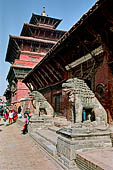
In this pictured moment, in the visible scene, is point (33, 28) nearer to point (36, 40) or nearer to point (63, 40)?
point (36, 40)

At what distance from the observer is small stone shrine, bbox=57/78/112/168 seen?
3889mm

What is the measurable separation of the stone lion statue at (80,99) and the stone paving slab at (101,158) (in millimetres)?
1004

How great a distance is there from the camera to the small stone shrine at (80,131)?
153 inches

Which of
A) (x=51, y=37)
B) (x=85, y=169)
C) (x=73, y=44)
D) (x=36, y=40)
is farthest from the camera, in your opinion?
(x=51, y=37)

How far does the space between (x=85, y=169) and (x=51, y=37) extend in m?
24.0

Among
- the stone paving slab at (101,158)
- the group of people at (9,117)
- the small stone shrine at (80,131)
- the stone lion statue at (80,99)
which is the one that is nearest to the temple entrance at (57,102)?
the small stone shrine at (80,131)

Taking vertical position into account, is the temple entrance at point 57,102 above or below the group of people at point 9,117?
above

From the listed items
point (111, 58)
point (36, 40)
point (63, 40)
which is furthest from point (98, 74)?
point (36, 40)

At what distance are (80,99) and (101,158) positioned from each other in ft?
5.78

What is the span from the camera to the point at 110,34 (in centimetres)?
549

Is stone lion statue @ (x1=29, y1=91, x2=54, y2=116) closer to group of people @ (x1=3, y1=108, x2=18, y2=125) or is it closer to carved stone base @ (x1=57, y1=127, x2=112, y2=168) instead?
carved stone base @ (x1=57, y1=127, x2=112, y2=168)

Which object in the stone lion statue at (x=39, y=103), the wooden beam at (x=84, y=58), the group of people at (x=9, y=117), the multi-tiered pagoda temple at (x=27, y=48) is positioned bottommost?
the group of people at (x=9, y=117)

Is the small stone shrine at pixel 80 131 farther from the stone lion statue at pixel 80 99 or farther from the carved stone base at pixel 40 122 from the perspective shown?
the carved stone base at pixel 40 122

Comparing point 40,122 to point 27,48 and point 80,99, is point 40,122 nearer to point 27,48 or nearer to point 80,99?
point 80,99
